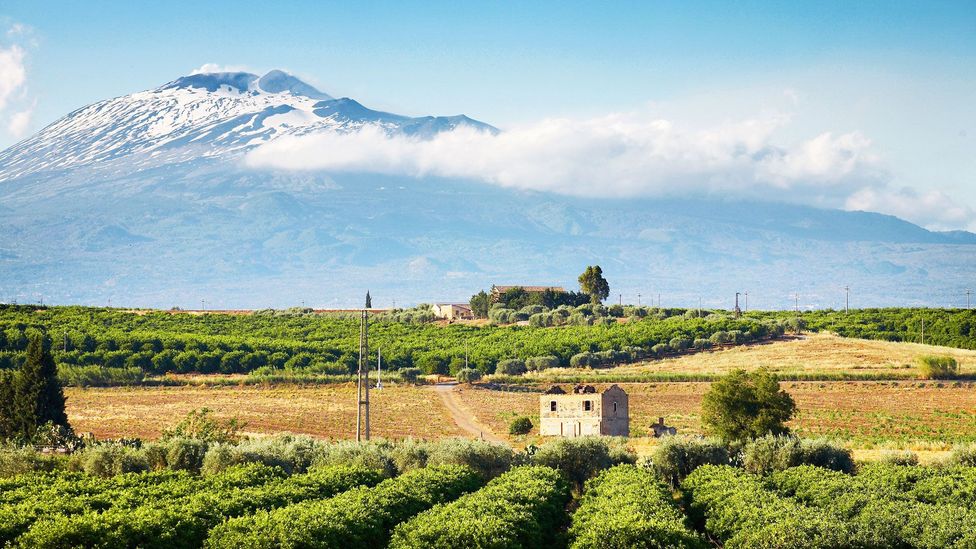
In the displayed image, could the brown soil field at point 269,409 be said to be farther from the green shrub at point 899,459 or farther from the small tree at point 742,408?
the green shrub at point 899,459

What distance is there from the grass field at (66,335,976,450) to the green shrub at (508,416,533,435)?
1.04 m

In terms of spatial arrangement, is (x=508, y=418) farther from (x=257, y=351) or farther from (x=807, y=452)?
(x=257, y=351)

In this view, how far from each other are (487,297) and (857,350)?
63.4 m

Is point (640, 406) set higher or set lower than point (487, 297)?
lower

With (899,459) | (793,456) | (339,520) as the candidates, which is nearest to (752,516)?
(339,520)

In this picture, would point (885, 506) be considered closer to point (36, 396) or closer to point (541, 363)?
point (36, 396)

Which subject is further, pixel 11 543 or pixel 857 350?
pixel 857 350

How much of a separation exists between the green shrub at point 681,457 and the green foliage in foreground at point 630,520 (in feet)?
27.6

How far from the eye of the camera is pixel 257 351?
106625 millimetres

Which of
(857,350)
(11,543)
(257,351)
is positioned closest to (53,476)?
(11,543)

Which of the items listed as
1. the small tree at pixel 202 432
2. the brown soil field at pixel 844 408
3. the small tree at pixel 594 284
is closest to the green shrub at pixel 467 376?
the brown soil field at pixel 844 408

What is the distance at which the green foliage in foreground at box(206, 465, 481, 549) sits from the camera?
81.0ft

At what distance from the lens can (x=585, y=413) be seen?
66.4m

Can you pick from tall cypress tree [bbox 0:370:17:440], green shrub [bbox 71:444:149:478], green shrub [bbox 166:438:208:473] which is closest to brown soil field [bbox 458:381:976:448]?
green shrub [bbox 166:438:208:473]
